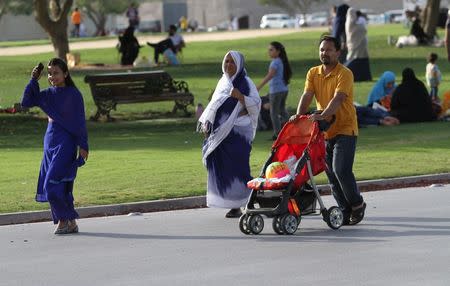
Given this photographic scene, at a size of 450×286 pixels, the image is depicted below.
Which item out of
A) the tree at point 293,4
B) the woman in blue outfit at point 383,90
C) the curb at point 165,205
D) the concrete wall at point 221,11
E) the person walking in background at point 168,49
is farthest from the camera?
the tree at point 293,4

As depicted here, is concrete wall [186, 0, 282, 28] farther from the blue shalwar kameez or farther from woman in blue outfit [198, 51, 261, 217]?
the blue shalwar kameez

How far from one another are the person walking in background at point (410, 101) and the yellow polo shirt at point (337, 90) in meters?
13.1

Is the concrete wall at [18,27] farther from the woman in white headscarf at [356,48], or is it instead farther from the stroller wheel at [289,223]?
the stroller wheel at [289,223]

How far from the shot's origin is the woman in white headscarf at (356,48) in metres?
37.5

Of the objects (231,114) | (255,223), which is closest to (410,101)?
(231,114)

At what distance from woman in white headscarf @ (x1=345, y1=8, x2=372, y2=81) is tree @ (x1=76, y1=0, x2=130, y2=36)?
219 ft

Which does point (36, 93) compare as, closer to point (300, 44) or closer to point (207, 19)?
point (300, 44)

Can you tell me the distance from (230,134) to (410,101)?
41.3 ft

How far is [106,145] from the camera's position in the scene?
77.7 feet

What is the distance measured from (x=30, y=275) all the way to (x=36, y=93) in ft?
9.40

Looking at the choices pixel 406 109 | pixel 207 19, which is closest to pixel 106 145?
pixel 406 109

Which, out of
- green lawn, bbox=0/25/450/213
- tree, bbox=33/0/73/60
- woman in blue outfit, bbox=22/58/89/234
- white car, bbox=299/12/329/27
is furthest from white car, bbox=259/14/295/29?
woman in blue outfit, bbox=22/58/89/234

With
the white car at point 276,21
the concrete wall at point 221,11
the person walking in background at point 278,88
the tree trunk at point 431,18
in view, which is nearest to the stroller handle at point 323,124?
the person walking in background at point 278,88

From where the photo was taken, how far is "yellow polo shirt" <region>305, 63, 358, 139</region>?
43.1 feet
